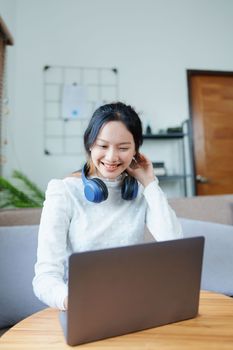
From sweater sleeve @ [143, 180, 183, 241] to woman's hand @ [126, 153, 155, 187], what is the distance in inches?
1.1

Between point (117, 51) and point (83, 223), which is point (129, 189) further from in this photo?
point (117, 51)

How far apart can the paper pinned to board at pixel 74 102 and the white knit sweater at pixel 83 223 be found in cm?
176

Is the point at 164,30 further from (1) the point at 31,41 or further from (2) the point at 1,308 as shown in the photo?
(2) the point at 1,308

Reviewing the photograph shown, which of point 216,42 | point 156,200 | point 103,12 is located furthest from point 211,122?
point 156,200

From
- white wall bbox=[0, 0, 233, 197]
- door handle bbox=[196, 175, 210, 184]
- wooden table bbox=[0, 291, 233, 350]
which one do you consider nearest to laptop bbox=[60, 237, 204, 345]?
wooden table bbox=[0, 291, 233, 350]

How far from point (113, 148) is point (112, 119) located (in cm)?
9

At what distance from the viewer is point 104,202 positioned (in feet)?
3.10

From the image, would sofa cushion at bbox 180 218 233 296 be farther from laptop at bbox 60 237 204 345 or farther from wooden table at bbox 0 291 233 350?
laptop at bbox 60 237 204 345

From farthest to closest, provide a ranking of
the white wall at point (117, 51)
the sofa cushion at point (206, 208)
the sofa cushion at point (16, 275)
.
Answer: the white wall at point (117, 51), the sofa cushion at point (206, 208), the sofa cushion at point (16, 275)

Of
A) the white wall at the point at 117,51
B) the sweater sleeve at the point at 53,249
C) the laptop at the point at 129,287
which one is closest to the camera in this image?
the laptop at the point at 129,287

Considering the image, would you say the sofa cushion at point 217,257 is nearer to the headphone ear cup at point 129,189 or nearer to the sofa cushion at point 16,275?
the headphone ear cup at point 129,189

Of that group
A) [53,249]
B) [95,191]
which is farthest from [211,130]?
[53,249]

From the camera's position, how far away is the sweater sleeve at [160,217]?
945 millimetres

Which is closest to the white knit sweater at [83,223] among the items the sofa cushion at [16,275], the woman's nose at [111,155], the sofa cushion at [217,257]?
the woman's nose at [111,155]
